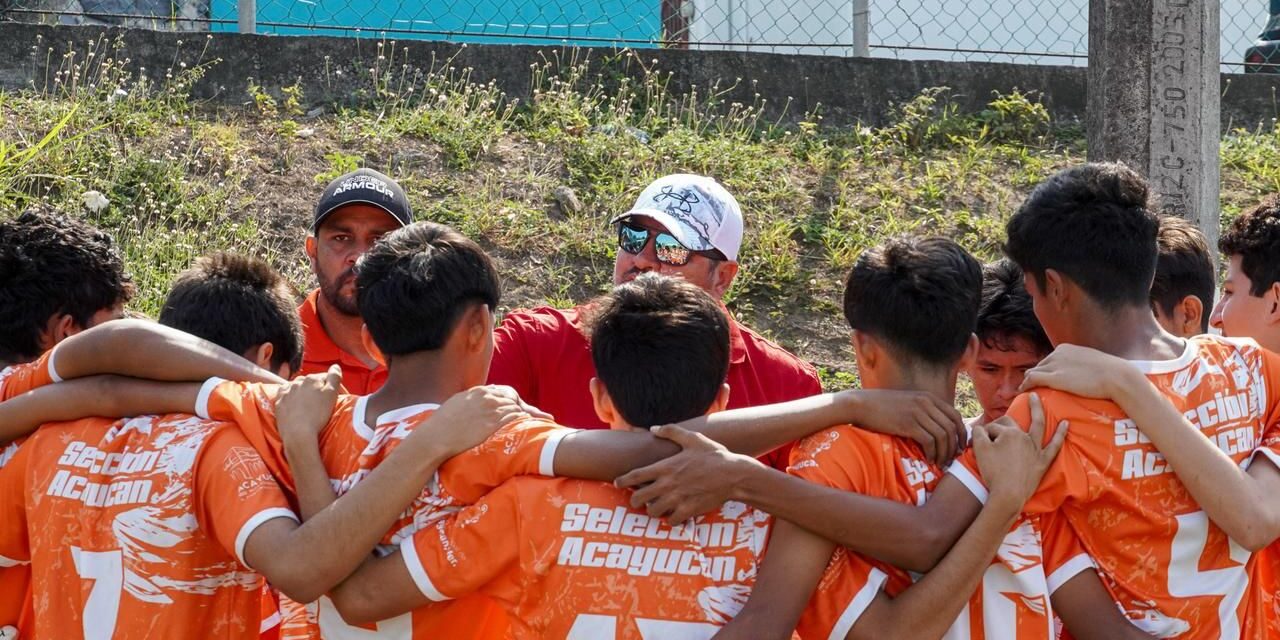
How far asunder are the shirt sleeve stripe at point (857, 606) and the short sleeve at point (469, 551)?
602mm

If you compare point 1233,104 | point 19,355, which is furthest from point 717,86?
point 19,355

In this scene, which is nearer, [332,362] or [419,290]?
[419,290]

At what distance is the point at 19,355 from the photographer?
313 cm

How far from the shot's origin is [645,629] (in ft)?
8.06

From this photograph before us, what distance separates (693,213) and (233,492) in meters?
1.67

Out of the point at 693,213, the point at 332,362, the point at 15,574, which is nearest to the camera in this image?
the point at 15,574

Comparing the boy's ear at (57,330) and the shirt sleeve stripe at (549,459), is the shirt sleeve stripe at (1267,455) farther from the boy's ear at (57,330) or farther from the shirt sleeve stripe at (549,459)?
the boy's ear at (57,330)

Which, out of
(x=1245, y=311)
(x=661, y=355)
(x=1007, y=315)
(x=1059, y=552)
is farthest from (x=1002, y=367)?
(x=661, y=355)

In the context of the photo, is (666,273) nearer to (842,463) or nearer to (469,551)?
(842,463)

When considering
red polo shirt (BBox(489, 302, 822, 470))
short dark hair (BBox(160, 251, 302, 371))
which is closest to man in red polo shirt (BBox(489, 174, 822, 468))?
red polo shirt (BBox(489, 302, 822, 470))

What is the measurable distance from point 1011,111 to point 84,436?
5.68 meters

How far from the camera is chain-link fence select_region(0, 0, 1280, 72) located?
8.03m

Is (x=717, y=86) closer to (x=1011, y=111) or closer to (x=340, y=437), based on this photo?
(x=1011, y=111)

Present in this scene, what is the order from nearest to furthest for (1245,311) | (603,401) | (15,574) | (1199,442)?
(1199,442)
(603,401)
(15,574)
(1245,311)
